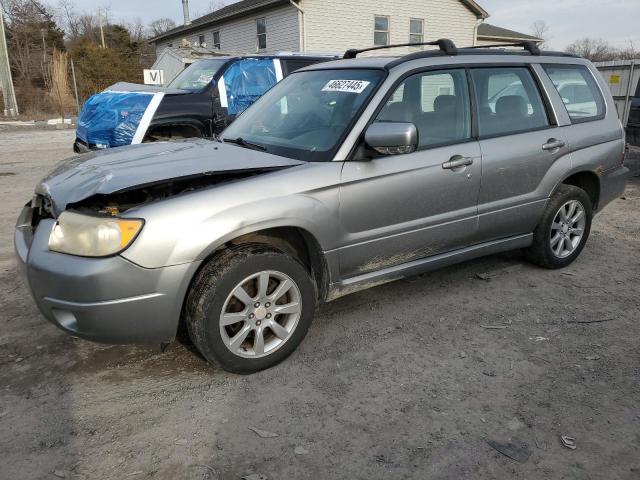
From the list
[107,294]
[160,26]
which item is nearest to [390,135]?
[107,294]

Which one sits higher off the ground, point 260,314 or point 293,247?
point 293,247

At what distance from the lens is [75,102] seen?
87.7 ft

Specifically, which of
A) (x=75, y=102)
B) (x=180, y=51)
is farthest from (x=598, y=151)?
(x=75, y=102)

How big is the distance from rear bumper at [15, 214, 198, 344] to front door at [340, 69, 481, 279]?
1.14 meters

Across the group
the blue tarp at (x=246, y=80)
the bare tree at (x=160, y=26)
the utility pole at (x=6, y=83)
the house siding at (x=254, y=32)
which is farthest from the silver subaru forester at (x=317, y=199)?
the bare tree at (x=160, y=26)

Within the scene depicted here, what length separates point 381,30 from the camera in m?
22.5

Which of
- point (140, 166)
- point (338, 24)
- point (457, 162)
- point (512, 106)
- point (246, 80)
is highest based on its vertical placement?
point (338, 24)

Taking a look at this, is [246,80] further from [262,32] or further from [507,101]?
[262,32]

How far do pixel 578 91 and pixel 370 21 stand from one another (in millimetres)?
19034

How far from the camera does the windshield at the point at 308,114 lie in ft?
11.3

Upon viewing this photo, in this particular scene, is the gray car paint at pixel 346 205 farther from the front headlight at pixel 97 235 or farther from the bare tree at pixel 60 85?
the bare tree at pixel 60 85

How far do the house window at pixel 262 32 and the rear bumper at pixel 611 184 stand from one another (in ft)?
64.9

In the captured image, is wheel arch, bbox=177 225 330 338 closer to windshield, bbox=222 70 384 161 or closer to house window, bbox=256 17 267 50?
windshield, bbox=222 70 384 161

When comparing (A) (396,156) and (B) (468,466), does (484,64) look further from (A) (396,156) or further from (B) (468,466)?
(B) (468,466)
